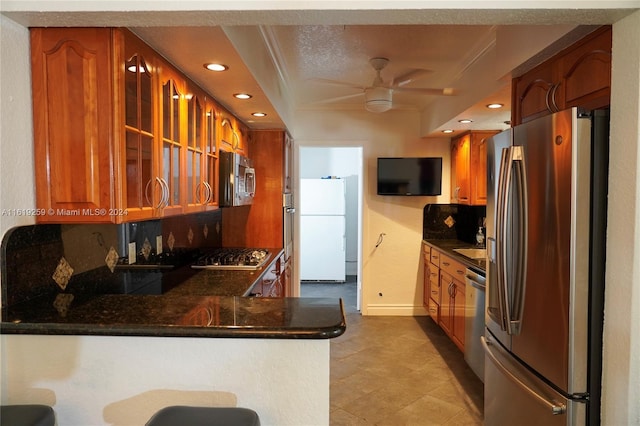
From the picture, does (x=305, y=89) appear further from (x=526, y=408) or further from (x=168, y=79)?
(x=526, y=408)

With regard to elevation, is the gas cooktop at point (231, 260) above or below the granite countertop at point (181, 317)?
below

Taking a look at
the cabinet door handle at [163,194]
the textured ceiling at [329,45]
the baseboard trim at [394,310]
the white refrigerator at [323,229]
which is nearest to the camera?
the textured ceiling at [329,45]

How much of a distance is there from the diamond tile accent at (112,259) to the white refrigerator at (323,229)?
426 cm

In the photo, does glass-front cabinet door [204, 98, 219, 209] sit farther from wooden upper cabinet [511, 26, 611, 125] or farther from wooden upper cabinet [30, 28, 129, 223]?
wooden upper cabinet [511, 26, 611, 125]

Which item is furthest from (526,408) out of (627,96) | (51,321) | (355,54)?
(355,54)

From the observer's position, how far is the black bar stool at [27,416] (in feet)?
3.76

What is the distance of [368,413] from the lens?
2551mm

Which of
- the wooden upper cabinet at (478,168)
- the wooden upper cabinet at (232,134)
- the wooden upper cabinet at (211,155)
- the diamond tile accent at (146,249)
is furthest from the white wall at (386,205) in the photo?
the diamond tile accent at (146,249)

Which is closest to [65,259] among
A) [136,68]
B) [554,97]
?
[136,68]

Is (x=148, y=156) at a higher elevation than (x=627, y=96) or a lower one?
lower

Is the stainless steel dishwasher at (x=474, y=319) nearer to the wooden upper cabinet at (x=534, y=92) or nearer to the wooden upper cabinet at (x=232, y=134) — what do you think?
the wooden upper cabinet at (x=534, y=92)

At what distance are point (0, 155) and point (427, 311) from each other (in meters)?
4.28

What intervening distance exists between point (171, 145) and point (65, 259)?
0.72 metres

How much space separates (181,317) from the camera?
1369mm
